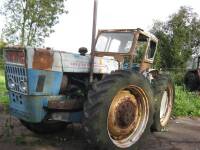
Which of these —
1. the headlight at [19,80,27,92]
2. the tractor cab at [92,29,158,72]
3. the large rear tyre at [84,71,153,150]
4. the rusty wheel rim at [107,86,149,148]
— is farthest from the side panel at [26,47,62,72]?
the tractor cab at [92,29,158,72]

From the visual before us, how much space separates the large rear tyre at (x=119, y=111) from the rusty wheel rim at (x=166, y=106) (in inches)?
77.6

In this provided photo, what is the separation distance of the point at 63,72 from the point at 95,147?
4.59 ft

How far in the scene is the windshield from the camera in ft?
26.5

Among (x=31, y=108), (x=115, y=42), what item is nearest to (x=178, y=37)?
(x=115, y=42)

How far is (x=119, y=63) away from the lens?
7.82 meters

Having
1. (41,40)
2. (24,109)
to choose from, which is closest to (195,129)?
(24,109)

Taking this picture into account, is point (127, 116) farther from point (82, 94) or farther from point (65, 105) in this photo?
point (65, 105)

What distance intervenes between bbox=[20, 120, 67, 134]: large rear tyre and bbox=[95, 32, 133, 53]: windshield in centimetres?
174

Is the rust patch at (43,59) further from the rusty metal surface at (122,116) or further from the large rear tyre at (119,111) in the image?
the rusty metal surface at (122,116)

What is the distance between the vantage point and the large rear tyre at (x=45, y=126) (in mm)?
7485

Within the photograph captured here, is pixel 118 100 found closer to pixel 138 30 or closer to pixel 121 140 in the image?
pixel 121 140

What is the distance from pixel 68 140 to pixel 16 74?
1.60 meters

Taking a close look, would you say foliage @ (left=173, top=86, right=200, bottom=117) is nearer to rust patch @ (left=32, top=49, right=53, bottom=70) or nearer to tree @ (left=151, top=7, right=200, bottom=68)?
rust patch @ (left=32, top=49, right=53, bottom=70)

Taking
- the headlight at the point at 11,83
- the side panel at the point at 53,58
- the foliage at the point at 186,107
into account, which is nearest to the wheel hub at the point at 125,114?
the side panel at the point at 53,58
